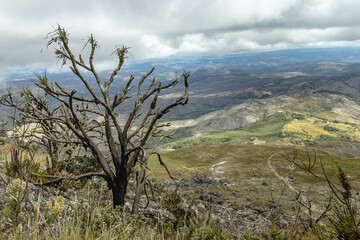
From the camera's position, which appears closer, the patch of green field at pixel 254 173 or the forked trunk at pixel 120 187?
the forked trunk at pixel 120 187

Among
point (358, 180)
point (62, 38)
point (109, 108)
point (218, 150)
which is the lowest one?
point (218, 150)

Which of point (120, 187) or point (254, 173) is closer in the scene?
point (120, 187)

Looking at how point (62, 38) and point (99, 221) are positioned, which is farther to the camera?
point (62, 38)

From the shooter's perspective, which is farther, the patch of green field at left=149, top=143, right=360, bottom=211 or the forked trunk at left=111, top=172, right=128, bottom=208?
the patch of green field at left=149, top=143, right=360, bottom=211

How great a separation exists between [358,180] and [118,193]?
5084cm

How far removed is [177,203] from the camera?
371 inches

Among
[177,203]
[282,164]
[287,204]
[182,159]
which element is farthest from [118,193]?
[182,159]

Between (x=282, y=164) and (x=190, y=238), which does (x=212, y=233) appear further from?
(x=282, y=164)

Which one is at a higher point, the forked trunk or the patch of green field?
the forked trunk

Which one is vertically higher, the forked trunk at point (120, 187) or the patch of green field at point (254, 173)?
the forked trunk at point (120, 187)

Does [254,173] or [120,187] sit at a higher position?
[120,187]

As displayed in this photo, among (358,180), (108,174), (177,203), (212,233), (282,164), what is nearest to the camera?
(212,233)

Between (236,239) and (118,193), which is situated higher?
(236,239)

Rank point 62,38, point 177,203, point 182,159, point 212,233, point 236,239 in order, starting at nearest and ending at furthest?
point 236,239, point 212,233, point 62,38, point 177,203, point 182,159
